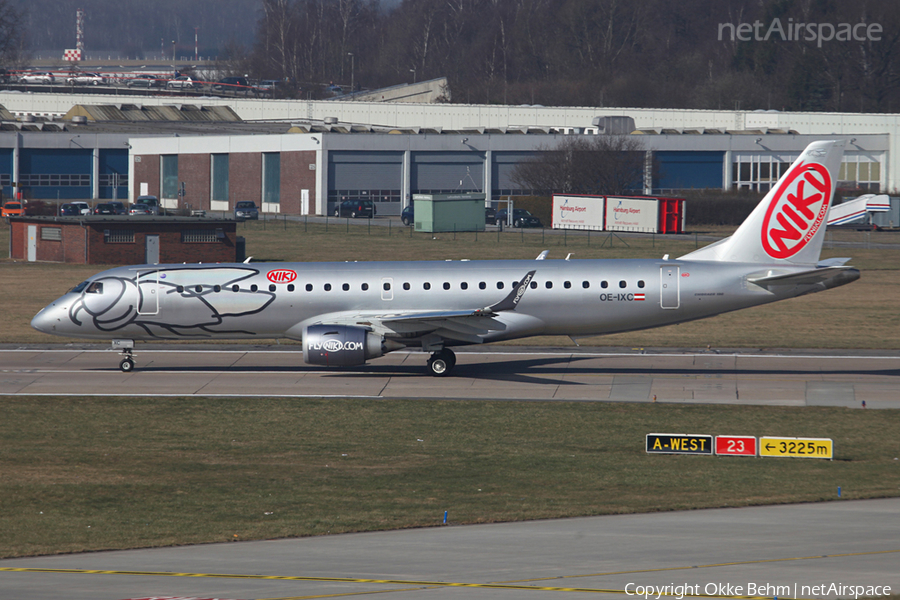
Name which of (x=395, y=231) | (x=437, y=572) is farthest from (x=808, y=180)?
(x=395, y=231)

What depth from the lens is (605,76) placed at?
17825cm

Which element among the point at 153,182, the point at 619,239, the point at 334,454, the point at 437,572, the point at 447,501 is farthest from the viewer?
the point at 153,182

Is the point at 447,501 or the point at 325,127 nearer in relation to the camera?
the point at 447,501

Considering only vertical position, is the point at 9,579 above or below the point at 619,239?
below

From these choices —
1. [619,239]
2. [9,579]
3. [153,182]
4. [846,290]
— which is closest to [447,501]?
[9,579]

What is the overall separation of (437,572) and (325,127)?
12661 centimetres

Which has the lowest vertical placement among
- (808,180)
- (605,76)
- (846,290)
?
(846,290)

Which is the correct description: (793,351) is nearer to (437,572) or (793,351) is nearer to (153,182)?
(437,572)

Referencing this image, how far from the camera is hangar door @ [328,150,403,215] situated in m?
116

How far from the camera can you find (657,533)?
18188 millimetres

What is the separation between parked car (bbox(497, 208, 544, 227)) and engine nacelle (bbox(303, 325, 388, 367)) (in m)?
71.6

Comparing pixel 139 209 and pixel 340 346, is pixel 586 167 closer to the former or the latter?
pixel 139 209

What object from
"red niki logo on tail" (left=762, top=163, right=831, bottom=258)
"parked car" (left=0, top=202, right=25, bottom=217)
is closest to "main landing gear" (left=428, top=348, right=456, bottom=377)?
"red niki logo on tail" (left=762, top=163, right=831, bottom=258)

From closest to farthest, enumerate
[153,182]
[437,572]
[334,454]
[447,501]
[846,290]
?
[437,572]
[447,501]
[334,454]
[846,290]
[153,182]
